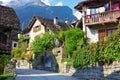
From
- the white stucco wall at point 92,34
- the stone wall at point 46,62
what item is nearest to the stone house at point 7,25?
the stone wall at point 46,62

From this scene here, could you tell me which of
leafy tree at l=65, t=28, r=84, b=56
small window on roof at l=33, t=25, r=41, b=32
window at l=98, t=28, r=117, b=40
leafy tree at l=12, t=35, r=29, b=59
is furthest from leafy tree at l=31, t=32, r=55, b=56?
window at l=98, t=28, r=117, b=40

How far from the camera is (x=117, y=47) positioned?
24047 mm

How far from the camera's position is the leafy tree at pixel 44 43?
4514 cm

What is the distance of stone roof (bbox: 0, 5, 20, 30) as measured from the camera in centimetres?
2964

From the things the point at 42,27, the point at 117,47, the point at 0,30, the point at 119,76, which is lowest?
the point at 119,76

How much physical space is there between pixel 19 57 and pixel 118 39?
89.3ft

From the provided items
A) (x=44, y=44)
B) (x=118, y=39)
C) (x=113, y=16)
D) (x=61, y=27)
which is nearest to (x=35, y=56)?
(x=44, y=44)

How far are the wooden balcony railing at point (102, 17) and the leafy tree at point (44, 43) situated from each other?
10244 mm

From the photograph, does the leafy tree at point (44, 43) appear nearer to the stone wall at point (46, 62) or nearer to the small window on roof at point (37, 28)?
the stone wall at point (46, 62)

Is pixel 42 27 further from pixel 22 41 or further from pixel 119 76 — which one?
pixel 119 76

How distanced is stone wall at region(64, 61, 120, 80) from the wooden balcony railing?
6519 millimetres

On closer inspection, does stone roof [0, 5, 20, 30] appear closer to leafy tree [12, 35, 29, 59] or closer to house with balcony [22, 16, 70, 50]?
house with balcony [22, 16, 70, 50]

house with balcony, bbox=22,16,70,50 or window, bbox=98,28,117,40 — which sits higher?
house with balcony, bbox=22,16,70,50

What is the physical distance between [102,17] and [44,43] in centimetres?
1271
